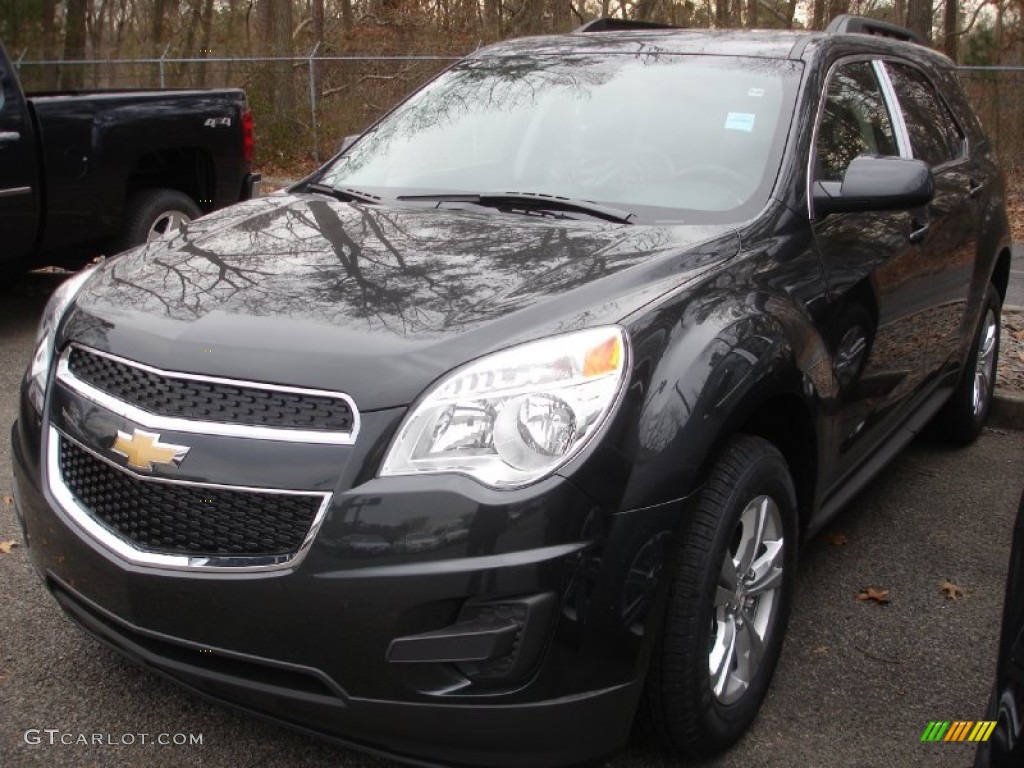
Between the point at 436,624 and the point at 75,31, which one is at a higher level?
the point at 75,31

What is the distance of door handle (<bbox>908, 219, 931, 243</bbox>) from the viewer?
152 inches

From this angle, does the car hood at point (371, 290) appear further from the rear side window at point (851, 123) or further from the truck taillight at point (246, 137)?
the truck taillight at point (246, 137)

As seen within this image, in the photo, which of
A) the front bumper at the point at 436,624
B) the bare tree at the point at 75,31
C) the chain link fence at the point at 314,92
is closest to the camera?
the front bumper at the point at 436,624

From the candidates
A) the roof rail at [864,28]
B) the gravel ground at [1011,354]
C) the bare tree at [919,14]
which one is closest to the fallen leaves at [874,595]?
the roof rail at [864,28]

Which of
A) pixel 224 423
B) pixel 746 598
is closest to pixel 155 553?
pixel 224 423

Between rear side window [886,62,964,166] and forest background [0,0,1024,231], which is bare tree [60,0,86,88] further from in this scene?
rear side window [886,62,964,166]

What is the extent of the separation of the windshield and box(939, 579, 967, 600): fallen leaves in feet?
5.10

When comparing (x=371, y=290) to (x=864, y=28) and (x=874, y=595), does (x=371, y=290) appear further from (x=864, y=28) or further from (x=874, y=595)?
(x=864, y=28)

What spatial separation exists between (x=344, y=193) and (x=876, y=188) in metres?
1.69

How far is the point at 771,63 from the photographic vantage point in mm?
3729

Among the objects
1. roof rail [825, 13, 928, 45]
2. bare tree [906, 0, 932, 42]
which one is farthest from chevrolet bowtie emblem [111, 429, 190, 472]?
bare tree [906, 0, 932, 42]

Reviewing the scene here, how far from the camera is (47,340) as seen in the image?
2.95m

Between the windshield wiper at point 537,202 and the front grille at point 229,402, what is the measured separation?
1.26 metres

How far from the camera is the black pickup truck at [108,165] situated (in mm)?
6719
